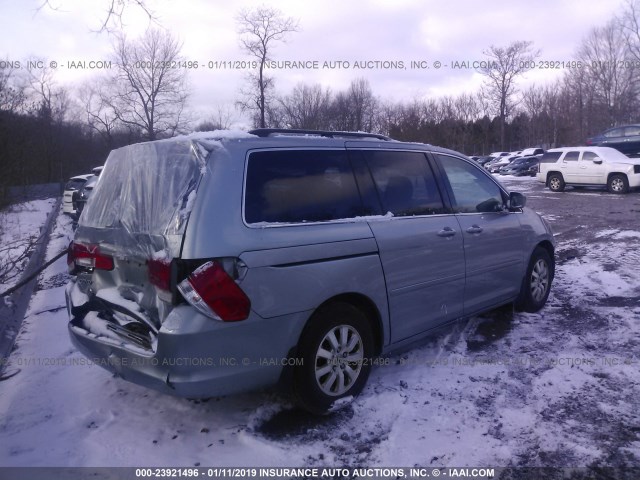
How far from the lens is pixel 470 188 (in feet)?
15.8

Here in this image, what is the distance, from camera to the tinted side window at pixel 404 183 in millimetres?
3949

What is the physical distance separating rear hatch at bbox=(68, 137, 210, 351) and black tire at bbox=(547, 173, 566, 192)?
19.7m

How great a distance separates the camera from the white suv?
17750 millimetres

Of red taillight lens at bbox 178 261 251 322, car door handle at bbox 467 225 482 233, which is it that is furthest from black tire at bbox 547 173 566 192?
red taillight lens at bbox 178 261 251 322

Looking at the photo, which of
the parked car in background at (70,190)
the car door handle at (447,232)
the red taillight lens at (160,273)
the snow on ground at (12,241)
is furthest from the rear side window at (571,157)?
the red taillight lens at (160,273)

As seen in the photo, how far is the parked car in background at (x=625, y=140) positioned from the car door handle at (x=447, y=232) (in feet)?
73.1

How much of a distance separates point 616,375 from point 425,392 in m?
1.54

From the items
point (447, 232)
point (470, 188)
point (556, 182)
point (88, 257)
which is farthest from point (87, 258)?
point (556, 182)

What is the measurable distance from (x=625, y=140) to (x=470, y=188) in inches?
893

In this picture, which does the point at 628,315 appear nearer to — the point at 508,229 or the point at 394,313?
the point at 508,229

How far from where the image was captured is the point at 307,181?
3453 millimetres

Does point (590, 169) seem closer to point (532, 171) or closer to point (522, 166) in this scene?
point (532, 171)

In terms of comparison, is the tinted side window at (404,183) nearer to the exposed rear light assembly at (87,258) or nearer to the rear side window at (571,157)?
the exposed rear light assembly at (87,258)

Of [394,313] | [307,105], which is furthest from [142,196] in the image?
[307,105]
